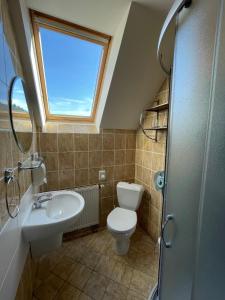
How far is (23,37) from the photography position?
3.69ft

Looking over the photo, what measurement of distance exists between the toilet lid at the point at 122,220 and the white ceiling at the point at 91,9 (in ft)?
6.62

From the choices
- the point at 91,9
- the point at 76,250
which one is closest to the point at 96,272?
the point at 76,250

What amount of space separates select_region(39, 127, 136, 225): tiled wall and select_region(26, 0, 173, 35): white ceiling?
1.16 meters

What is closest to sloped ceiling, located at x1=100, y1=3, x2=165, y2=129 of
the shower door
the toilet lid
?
the shower door

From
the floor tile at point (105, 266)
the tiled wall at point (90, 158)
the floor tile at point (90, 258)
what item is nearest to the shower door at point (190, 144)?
the floor tile at point (105, 266)

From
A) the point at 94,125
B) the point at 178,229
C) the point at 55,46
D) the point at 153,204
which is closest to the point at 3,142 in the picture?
the point at 178,229

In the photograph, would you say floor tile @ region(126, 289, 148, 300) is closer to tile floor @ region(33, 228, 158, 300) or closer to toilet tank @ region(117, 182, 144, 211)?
tile floor @ region(33, 228, 158, 300)

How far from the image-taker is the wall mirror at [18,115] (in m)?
0.98

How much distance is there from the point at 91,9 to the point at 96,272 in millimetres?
2456

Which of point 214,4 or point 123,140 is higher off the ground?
point 214,4

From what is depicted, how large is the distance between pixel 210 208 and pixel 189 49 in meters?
0.63

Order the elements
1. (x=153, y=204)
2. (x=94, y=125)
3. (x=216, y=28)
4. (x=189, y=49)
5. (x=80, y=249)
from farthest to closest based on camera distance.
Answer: (x=94, y=125), (x=153, y=204), (x=80, y=249), (x=189, y=49), (x=216, y=28)

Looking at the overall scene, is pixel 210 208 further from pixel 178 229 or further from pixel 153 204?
pixel 153 204

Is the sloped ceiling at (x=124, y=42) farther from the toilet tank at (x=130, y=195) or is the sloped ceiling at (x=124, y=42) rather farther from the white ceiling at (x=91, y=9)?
the toilet tank at (x=130, y=195)
